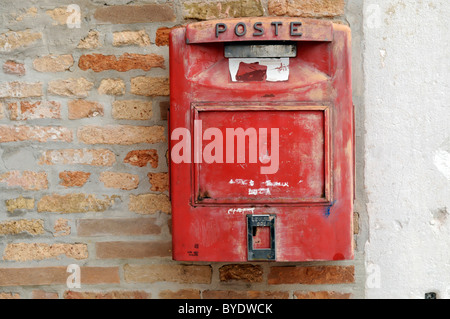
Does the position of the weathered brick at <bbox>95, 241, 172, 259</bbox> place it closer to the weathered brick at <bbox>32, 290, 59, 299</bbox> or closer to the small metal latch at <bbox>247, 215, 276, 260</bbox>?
the weathered brick at <bbox>32, 290, 59, 299</bbox>

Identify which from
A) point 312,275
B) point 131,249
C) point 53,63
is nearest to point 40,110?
point 53,63

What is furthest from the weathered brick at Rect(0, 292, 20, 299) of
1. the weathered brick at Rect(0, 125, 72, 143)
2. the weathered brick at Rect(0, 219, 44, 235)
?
the weathered brick at Rect(0, 125, 72, 143)

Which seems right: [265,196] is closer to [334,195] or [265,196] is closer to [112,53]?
[334,195]

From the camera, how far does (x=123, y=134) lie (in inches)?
65.7

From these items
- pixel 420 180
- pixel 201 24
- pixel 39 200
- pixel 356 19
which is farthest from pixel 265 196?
pixel 39 200

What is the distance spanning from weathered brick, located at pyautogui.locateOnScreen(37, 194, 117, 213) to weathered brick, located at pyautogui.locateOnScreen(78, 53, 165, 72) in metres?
0.53

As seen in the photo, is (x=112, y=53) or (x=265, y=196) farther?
(x=112, y=53)

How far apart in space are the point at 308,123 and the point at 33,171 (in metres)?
1.14

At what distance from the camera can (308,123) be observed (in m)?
1.33

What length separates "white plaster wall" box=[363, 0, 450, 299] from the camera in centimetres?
164

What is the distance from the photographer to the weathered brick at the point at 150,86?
5.44 ft

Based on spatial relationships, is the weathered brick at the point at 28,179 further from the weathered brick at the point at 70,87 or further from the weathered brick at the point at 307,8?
the weathered brick at the point at 307,8

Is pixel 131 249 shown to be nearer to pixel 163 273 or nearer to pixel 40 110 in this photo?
pixel 163 273

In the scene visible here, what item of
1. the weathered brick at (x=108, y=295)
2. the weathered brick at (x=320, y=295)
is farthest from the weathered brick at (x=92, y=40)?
the weathered brick at (x=320, y=295)
